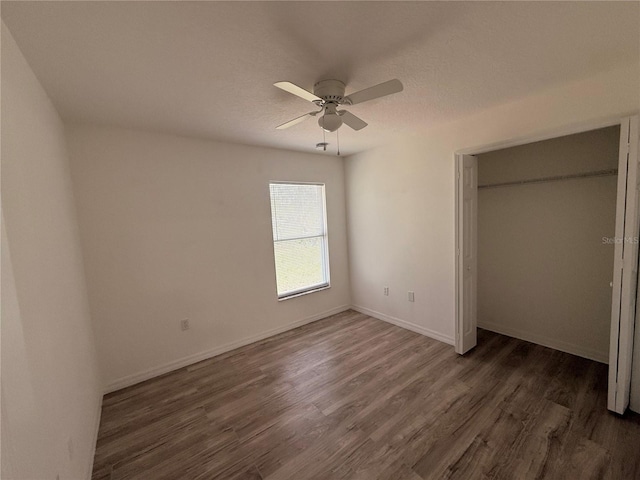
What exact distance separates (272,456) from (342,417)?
22.9 inches

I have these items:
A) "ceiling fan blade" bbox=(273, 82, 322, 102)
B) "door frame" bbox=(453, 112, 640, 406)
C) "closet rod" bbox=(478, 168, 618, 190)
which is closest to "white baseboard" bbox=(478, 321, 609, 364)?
"door frame" bbox=(453, 112, 640, 406)

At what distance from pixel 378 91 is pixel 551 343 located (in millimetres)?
3288

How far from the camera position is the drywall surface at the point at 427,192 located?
2.02 meters

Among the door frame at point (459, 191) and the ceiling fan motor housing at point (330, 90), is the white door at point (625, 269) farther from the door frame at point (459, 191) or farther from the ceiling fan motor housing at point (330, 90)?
the ceiling fan motor housing at point (330, 90)

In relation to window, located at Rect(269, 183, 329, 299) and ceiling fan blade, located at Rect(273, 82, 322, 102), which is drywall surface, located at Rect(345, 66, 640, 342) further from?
ceiling fan blade, located at Rect(273, 82, 322, 102)

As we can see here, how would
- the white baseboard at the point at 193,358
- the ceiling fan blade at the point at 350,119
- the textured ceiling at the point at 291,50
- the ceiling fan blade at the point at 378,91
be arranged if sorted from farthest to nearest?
the white baseboard at the point at 193,358
the ceiling fan blade at the point at 350,119
the ceiling fan blade at the point at 378,91
the textured ceiling at the point at 291,50

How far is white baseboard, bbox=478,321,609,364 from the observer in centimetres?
257

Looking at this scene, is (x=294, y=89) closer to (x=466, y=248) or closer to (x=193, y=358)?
(x=466, y=248)

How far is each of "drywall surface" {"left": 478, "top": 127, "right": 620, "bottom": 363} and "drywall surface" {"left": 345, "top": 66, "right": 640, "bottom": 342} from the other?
28.6 inches

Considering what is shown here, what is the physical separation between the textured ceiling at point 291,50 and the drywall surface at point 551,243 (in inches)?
39.4

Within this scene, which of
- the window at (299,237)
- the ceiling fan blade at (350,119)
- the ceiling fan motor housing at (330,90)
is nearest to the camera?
the ceiling fan motor housing at (330,90)

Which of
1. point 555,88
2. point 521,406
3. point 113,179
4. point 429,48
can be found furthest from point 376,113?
point 521,406

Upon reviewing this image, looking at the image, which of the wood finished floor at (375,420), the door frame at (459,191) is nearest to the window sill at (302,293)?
the wood finished floor at (375,420)

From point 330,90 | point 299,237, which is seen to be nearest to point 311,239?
point 299,237
